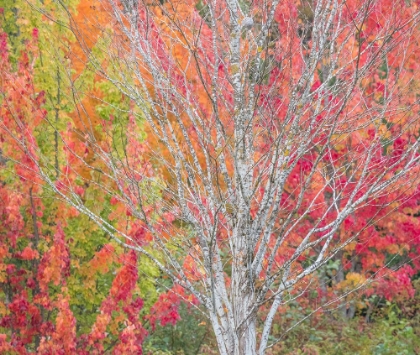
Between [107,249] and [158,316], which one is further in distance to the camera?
[158,316]

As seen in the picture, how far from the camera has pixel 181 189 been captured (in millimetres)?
4406

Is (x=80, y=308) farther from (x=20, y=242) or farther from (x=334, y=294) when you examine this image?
(x=334, y=294)

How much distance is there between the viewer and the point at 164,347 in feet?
34.1

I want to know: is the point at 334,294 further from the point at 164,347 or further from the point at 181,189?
the point at 181,189

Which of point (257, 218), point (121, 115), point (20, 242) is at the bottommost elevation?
point (257, 218)

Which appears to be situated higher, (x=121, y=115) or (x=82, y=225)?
(x=121, y=115)

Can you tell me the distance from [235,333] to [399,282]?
633cm

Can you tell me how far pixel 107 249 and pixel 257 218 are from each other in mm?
2709

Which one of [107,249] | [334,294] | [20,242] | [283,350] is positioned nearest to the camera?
[107,249]

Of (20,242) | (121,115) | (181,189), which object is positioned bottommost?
(181,189)

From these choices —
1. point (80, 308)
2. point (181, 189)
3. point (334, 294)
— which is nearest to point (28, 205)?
point (80, 308)

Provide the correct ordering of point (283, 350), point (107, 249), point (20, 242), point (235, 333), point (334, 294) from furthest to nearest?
1. point (334, 294)
2. point (283, 350)
3. point (20, 242)
4. point (107, 249)
5. point (235, 333)

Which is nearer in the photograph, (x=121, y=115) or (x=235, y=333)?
(x=235, y=333)

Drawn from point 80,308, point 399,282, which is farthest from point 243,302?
point 399,282
